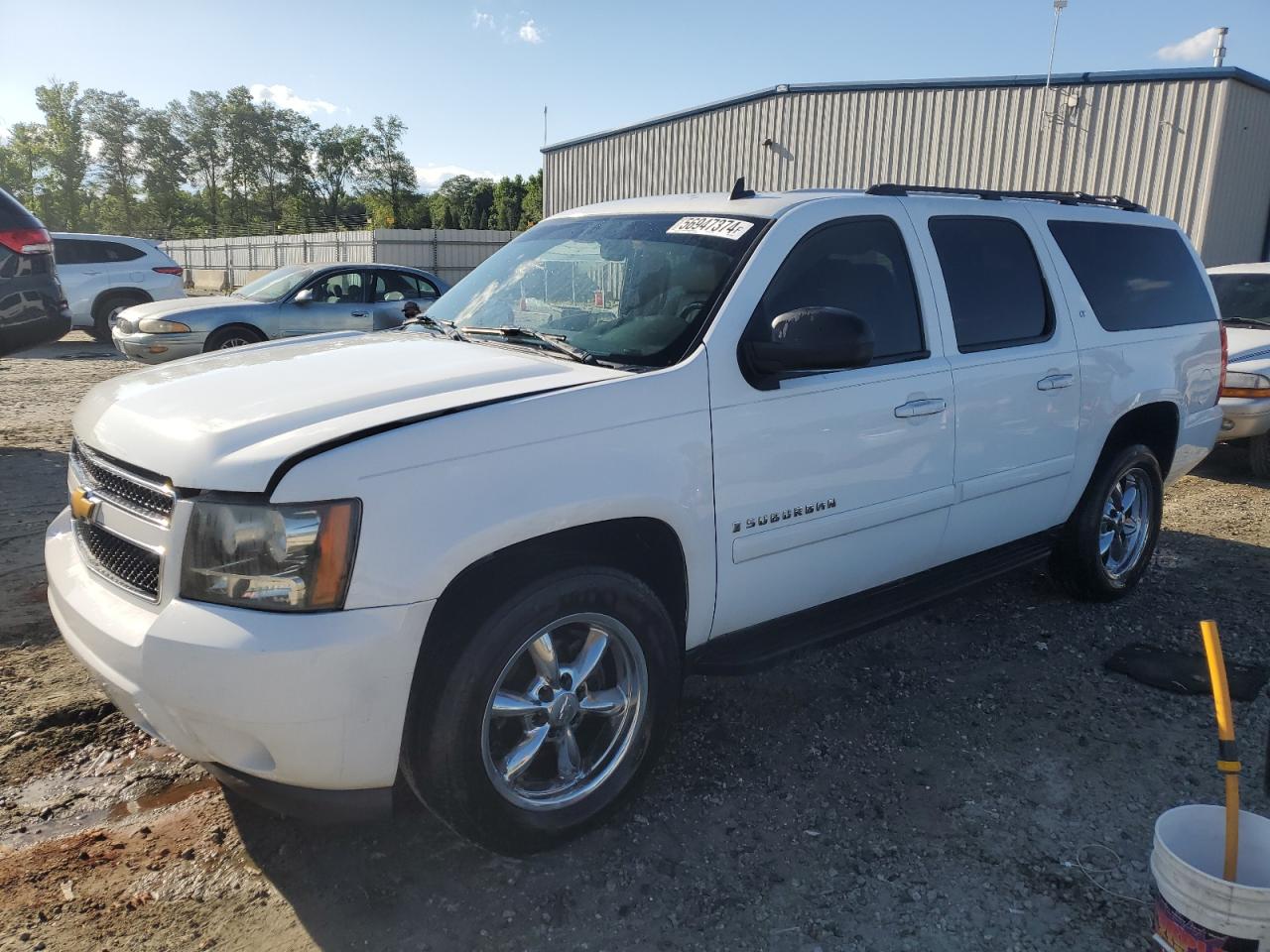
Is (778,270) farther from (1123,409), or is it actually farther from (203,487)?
(1123,409)

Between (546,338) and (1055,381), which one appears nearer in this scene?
(546,338)

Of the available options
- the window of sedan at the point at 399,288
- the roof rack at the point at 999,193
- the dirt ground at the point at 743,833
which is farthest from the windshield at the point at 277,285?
the roof rack at the point at 999,193

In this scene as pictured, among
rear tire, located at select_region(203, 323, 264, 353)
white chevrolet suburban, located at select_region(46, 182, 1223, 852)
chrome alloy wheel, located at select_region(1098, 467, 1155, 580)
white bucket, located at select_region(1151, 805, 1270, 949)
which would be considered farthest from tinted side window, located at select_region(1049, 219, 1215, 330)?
rear tire, located at select_region(203, 323, 264, 353)

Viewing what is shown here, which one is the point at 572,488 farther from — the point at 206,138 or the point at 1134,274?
the point at 206,138

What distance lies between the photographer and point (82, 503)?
275 cm

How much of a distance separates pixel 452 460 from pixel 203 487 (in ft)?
1.97

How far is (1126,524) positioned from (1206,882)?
10.5ft

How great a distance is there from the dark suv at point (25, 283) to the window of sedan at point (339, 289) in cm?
450

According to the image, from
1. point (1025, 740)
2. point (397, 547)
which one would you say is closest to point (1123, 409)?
point (1025, 740)

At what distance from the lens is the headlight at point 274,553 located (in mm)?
2230

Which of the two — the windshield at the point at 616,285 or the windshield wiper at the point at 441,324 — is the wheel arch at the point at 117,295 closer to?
the windshield wiper at the point at 441,324

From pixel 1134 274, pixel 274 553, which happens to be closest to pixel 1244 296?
pixel 1134 274

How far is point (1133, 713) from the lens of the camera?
3.78m

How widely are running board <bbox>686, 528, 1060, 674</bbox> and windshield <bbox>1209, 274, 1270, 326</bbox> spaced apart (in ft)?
19.9
